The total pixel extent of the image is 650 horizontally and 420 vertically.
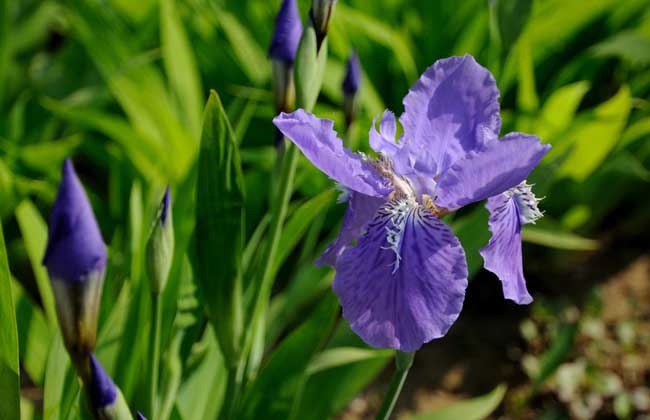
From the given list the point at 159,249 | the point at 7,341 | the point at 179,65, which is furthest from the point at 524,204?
the point at 179,65

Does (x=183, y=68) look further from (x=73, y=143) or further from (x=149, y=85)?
(x=73, y=143)

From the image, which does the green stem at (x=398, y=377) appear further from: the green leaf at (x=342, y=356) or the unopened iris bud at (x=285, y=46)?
the unopened iris bud at (x=285, y=46)

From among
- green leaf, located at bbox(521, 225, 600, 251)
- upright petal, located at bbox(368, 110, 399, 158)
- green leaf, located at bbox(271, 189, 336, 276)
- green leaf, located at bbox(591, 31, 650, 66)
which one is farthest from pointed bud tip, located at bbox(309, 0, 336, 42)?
green leaf, located at bbox(591, 31, 650, 66)

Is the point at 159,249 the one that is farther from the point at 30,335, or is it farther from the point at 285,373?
the point at 30,335

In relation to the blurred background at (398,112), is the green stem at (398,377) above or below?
above

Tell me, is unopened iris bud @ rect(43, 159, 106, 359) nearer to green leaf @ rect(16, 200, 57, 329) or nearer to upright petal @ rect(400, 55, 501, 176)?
upright petal @ rect(400, 55, 501, 176)

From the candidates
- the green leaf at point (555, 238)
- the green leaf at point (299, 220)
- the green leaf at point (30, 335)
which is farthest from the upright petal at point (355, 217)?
the green leaf at point (555, 238)
